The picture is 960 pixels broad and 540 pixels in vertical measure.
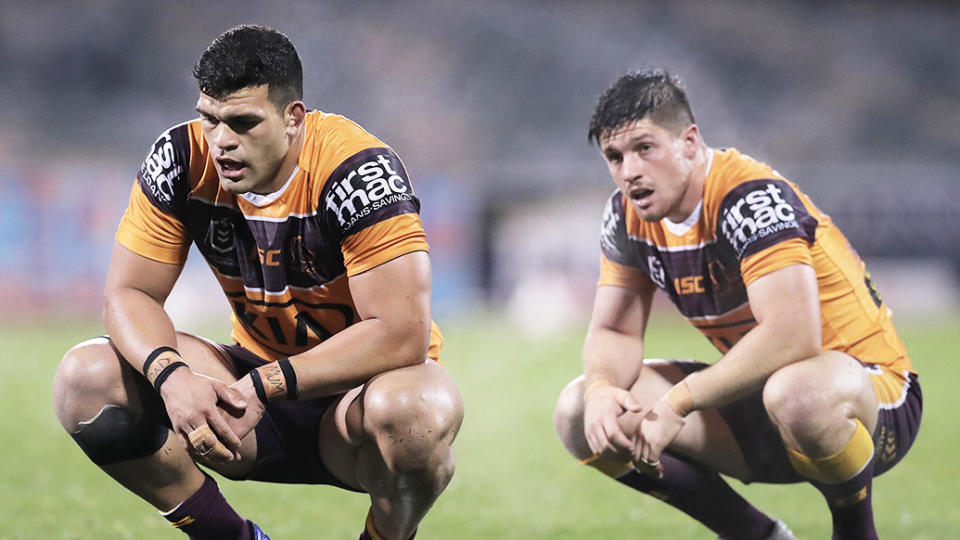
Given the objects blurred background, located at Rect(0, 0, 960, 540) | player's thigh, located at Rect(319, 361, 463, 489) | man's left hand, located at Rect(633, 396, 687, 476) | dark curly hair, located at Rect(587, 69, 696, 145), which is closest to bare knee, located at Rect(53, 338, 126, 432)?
player's thigh, located at Rect(319, 361, 463, 489)

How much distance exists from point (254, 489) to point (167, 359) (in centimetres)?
249

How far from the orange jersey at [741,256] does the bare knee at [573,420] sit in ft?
1.50

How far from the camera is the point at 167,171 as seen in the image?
3.58 metres

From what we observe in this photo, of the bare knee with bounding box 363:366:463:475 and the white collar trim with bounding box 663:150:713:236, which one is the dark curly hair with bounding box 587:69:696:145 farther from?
the bare knee with bounding box 363:366:463:475

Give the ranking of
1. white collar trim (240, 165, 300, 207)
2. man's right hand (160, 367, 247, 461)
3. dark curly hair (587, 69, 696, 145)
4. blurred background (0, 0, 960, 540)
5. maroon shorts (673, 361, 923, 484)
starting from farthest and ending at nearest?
blurred background (0, 0, 960, 540)
maroon shorts (673, 361, 923, 484)
dark curly hair (587, 69, 696, 145)
white collar trim (240, 165, 300, 207)
man's right hand (160, 367, 247, 461)

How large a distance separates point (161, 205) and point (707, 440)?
7.00ft

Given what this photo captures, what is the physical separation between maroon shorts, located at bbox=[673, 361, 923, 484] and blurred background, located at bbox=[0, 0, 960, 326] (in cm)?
1118

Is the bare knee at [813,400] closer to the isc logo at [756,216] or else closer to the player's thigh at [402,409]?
the isc logo at [756,216]

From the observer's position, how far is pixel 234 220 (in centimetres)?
366

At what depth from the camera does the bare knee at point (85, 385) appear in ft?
11.3

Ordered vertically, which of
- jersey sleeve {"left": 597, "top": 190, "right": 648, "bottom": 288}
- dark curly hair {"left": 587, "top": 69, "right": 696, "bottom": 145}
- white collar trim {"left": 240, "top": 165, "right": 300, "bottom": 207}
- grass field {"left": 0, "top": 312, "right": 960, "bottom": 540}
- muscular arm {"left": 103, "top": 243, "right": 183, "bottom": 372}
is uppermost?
Result: dark curly hair {"left": 587, "top": 69, "right": 696, "bottom": 145}

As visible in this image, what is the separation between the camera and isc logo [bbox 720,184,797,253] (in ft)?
12.2

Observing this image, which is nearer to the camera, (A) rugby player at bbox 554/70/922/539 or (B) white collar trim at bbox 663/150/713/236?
(A) rugby player at bbox 554/70/922/539

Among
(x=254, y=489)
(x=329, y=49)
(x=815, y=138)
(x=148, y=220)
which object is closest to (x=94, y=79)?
(x=329, y=49)
